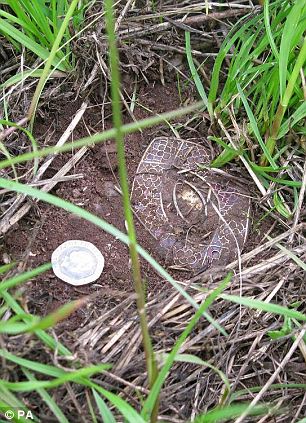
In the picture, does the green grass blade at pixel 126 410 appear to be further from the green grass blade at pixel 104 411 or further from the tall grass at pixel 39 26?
the tall grass at pixel 39 26

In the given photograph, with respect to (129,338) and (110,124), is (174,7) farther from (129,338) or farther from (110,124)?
(129,338)

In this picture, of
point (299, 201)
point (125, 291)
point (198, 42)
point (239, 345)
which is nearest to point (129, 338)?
point (125, 291)

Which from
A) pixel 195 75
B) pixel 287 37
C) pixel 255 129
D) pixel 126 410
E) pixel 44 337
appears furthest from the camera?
pixel 195 75

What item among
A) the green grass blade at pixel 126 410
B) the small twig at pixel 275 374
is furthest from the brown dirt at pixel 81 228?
the small twig at pixel 275 374

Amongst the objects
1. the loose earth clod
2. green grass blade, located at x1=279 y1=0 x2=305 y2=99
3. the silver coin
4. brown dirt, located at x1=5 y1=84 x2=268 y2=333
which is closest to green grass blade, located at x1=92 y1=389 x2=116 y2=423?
brown dirt, located at x1=5 y1=84 x2=268 y2=333

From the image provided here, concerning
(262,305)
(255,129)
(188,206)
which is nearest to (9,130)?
(188,206)

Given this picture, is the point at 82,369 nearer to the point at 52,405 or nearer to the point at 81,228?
the point at 52,405
